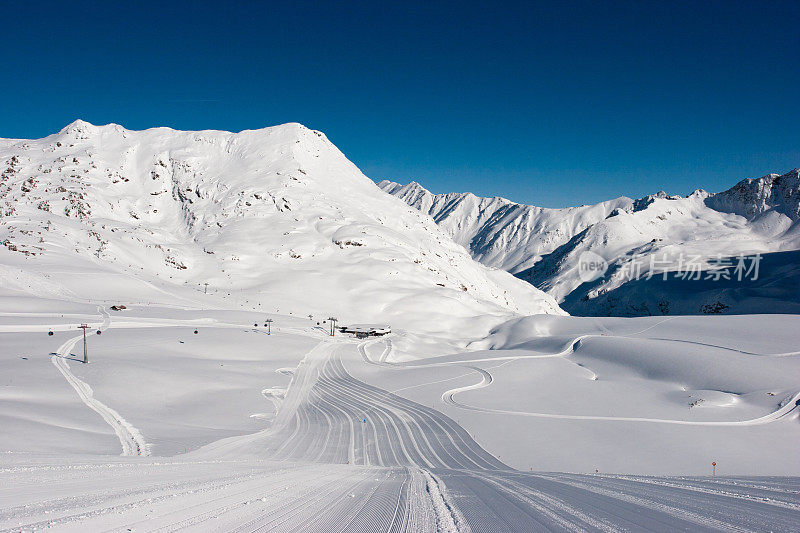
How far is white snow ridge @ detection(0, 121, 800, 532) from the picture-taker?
737 cm

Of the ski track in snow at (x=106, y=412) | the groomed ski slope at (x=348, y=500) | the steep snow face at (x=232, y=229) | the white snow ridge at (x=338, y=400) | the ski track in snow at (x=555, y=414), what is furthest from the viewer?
the steep snow face at (x=232, y=229)

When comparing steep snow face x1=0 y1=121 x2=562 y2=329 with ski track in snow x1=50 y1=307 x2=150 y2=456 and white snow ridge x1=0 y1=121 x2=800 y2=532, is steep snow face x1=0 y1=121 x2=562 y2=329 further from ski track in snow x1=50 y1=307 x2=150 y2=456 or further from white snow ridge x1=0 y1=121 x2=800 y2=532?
ski track in snow x1=50 y1=307 x2=150 y2=456

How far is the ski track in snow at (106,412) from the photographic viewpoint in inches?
680

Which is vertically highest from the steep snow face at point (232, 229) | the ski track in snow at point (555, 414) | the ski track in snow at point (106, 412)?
the steep snow face at point (232, 229)

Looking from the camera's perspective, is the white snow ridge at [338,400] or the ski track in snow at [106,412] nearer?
the white snow ridge at [338,400]

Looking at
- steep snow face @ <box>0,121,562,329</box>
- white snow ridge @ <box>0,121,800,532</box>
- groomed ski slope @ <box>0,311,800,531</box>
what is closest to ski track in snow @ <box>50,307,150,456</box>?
white snow ridge @ <box>0,121,800,532</box>

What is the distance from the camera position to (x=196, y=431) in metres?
21.5

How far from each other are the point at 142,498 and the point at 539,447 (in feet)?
64.8

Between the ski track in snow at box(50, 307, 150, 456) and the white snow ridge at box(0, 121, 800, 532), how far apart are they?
8.1 inches

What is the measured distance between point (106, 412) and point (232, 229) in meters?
105

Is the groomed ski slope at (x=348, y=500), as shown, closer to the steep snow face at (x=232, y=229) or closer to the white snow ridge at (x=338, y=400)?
the white snow ridge at (x=338, y=400)

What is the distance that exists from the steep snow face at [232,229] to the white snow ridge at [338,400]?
3.44 feet

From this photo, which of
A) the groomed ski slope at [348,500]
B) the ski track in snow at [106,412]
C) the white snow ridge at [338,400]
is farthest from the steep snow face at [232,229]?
the groomed ski slope at [348,500]

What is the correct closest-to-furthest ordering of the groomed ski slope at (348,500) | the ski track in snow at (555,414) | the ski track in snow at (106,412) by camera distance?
1. the groomed ski slope at (348,500)
2. the ski track in snow at (106,412)
3. the ski track in snow at (555,414)
